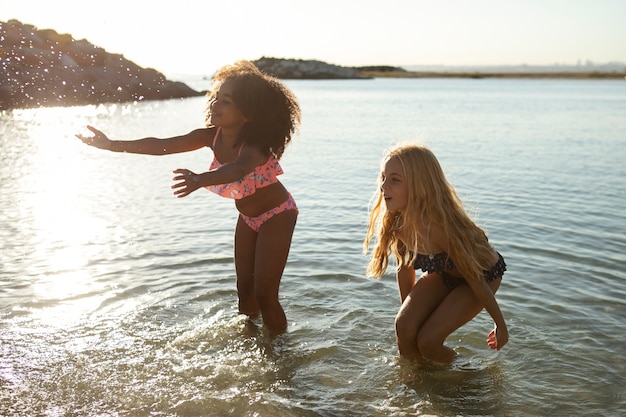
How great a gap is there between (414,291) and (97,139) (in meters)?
2.76

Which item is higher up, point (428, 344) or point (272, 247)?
point (272, 247)

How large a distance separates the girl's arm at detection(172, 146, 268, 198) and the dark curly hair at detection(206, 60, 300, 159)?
0.32ft

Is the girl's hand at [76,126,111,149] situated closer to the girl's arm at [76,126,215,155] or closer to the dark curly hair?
the girl's arm at [76,126,215,155]

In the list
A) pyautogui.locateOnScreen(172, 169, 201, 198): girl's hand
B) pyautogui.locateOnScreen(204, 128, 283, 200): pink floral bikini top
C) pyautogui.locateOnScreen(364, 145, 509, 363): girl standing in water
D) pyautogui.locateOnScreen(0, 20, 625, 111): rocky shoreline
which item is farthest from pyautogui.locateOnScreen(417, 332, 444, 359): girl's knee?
pyautogui.locateOnScreen(0, 20, 625, 111): rocky shoreline

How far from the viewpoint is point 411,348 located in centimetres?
522

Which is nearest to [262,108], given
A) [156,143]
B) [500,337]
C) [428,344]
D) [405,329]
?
[156,143]

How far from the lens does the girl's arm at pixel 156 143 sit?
17.2ft

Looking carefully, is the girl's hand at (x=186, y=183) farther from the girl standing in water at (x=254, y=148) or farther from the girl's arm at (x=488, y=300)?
the girl's arm at (x=488, y=300)

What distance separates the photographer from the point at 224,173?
4809 millimetres

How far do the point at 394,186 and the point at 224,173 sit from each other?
1252 mm

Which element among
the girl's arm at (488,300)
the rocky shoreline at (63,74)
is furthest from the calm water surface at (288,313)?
the rocky shoreline at (63,74)

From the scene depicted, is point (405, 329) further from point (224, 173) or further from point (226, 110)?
point (226, 110)

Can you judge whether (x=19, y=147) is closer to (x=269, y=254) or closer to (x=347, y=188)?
(x=347, y=188)

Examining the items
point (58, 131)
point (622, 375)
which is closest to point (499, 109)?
point (58, 131)
